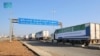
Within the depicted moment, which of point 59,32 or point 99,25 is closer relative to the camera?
point 99,25

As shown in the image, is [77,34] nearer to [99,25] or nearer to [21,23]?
[99,25]

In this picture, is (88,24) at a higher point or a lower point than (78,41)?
higher

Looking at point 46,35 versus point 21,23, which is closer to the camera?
point 21,23

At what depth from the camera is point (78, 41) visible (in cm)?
3322

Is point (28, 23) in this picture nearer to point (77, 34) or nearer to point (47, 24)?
point (47, 24)

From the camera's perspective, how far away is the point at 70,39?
3672 cm

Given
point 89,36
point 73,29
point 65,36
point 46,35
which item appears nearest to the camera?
point 89,36

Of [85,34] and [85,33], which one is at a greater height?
[85,33]

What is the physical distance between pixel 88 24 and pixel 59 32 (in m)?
15.7

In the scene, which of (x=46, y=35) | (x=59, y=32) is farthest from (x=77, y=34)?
(x=46, y=35)

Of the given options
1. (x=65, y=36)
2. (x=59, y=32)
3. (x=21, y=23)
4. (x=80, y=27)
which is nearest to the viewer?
(x=80, y=27)

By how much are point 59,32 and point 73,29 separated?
33.1 ft

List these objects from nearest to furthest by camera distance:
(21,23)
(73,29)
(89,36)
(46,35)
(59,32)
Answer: (89,36)
(73,29)
(59,32)
(21,23)
(46,35)

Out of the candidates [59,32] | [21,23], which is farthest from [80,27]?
[21,23]
